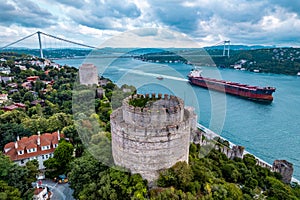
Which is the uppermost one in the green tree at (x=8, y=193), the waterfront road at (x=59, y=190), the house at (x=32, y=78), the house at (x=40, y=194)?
the house at (x=32, y=78)

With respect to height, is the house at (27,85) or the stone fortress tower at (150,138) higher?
the stone fortress tower at (150,138)

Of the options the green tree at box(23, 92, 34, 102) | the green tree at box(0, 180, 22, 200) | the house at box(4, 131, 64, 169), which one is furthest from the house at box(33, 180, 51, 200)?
the green tree at box(23, 92, 34, 102)

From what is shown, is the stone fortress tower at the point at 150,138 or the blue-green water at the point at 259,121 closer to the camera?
the stone fortress tower at the point at 150,138

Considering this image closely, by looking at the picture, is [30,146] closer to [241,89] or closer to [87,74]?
[87,74]

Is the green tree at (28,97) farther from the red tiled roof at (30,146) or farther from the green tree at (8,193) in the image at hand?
the green tree at (8,193)

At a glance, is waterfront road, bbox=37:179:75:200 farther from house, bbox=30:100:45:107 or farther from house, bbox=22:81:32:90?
house, bbox=22:81:32:90

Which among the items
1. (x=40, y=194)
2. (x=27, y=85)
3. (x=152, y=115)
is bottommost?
(x=40, y=194)

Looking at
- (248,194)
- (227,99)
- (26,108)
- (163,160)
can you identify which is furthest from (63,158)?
(227,99)

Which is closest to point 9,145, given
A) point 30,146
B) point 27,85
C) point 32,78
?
point 30,146

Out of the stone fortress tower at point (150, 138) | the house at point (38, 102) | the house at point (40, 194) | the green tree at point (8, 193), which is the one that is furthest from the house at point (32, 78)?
the stone fortress tower at point (150, 138)
